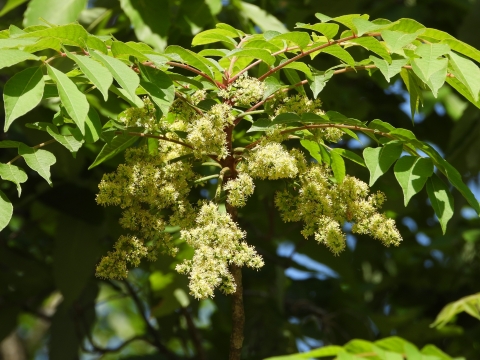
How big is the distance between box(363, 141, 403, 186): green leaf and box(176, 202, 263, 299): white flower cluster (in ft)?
0.99

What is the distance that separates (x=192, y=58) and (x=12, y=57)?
0.32m

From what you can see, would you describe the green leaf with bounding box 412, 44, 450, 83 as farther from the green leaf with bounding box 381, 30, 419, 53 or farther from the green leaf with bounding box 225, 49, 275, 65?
the green leaf with bounding box 225, 49, 275, 65

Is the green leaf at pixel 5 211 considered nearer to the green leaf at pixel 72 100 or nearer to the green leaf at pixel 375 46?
the green leaf at pixel 72 100

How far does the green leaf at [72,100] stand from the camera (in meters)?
1.19

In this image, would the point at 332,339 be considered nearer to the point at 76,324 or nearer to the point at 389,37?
the point at 76,324

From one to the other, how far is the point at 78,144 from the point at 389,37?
24.9 inches

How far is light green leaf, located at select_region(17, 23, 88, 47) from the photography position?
4.10 feet

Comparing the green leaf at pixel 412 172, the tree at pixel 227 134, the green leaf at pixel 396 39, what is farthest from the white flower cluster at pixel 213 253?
the green leaf at pixel 396 39

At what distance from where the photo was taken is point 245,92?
53.4 inches

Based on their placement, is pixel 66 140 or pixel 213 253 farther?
pixel 66 140

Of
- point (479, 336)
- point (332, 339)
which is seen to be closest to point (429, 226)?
point (479, 336)

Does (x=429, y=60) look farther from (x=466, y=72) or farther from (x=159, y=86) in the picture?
(x=159, y=86)

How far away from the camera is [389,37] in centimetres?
131

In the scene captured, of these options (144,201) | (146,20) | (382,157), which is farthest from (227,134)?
(146,20)
